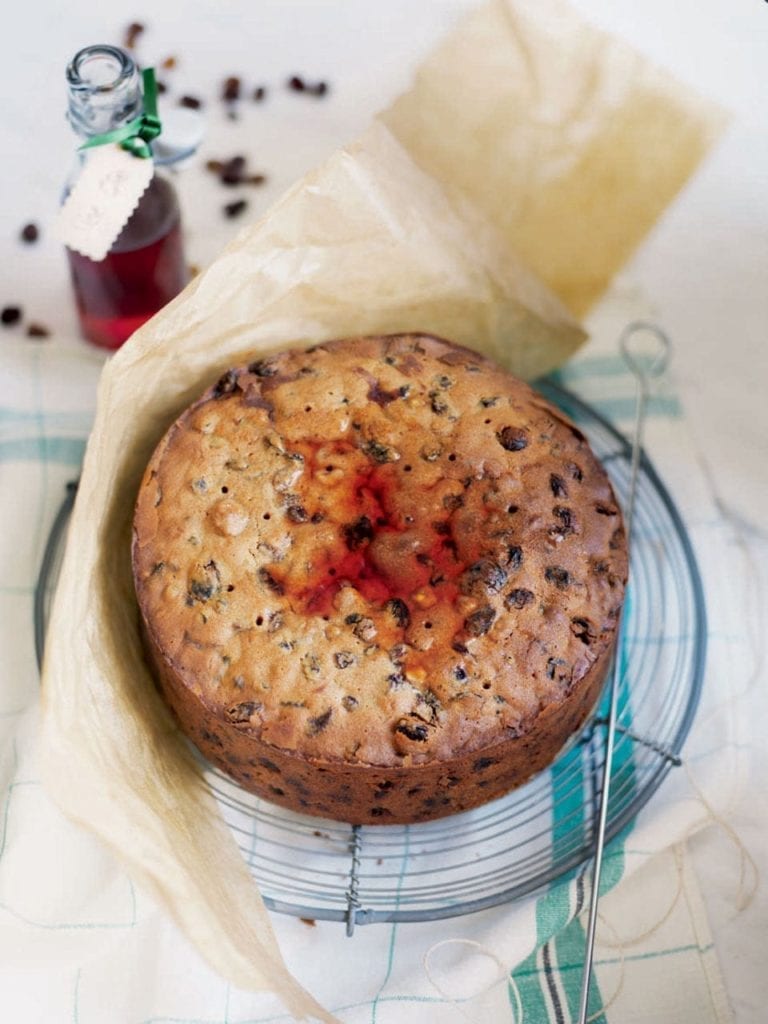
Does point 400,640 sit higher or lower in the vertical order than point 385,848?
higher

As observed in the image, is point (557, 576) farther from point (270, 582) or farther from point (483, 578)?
point (270, 582)

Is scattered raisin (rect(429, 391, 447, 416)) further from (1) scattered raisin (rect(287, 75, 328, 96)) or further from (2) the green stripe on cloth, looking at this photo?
(1) scattered raisin (rect(287, 75, 328, 96))

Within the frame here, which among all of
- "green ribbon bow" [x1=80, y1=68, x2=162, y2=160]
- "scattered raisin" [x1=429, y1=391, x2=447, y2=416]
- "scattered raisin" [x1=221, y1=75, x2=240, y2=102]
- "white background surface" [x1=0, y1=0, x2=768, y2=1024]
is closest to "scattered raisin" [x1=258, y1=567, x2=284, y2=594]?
"scattered raisin" [x1=429, y1=391, x2=447, y2=416]

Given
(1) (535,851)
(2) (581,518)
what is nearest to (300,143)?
→ (2) (581,518)

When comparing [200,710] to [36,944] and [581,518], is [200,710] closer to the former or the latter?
[36,944]

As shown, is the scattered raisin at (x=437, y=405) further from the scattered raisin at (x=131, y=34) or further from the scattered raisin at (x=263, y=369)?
the scattered raisin at (x=131, y=34)

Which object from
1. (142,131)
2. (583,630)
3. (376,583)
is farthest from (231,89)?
(583,630)
